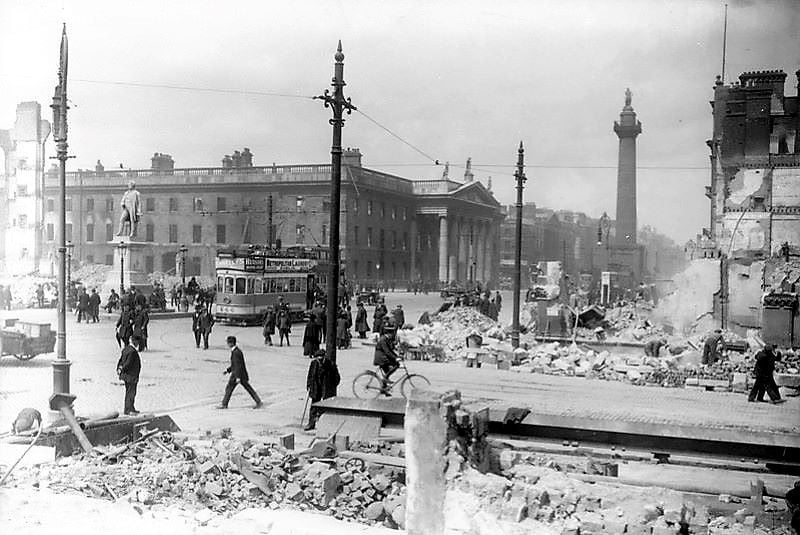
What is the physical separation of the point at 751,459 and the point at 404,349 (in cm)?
1475

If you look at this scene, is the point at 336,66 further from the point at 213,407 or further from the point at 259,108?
the point at 259,108

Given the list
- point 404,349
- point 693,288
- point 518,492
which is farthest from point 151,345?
point 693,288

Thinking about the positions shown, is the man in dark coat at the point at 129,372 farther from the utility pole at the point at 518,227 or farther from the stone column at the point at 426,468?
the utility pole at the point at 518,227

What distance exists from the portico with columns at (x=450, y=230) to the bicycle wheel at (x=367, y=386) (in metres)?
50.1

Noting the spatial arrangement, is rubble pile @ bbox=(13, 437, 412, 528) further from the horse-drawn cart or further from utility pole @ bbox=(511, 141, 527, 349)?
utility pole @ bbox=(511, 141, 527, 349)

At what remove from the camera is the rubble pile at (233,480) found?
8086 mm

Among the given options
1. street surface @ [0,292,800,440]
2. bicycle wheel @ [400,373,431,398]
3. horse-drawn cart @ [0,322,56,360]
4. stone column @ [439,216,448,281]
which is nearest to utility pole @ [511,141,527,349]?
street surface @ [0,292,800,440]

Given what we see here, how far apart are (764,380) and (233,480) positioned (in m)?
12.5

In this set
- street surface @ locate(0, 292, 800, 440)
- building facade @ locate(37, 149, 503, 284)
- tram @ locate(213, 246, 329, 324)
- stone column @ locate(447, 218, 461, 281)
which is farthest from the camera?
stone column @ locate(447, 218, 461, 281)

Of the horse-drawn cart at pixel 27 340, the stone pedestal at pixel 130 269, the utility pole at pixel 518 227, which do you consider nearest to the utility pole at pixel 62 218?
the horse-drawn cart at pixel 27 340

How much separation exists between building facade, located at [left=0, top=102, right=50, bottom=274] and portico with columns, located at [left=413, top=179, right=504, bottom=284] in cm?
4458

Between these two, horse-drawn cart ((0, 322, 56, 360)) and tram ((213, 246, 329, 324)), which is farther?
tram ((213, 246, 329, 324))

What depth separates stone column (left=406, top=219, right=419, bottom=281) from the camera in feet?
219

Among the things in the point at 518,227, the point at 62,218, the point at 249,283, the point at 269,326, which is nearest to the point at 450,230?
the point at 249,283
